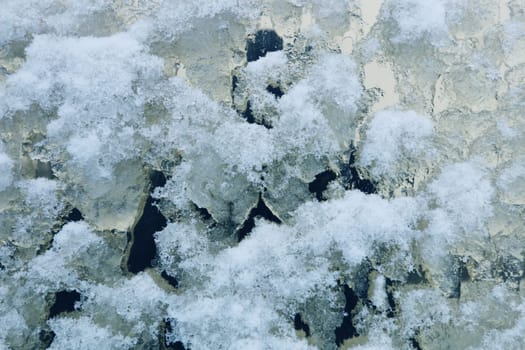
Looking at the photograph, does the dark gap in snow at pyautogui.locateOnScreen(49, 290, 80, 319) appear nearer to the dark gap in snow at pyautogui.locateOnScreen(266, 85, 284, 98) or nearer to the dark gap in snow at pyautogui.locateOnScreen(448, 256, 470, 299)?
the dark gap in snow at pyautogui.locateOnScreen(266, 85, 284, 98)

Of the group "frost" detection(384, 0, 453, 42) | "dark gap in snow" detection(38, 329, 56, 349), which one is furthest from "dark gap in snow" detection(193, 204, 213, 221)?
"frost" detection(384, 0, 453, 42)

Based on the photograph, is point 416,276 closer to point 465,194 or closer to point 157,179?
point 465,194

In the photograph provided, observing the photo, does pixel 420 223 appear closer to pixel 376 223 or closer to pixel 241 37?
pixel 376 223

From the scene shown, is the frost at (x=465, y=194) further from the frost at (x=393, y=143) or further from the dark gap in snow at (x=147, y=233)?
the dark gap in snow at (x=147, y=233)

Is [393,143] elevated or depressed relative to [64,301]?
elevated

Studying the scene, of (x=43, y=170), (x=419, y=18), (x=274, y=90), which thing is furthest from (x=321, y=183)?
(x=43, y=170)

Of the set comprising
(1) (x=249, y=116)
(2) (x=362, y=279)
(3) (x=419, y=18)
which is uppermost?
(3) (x=419, y=18)

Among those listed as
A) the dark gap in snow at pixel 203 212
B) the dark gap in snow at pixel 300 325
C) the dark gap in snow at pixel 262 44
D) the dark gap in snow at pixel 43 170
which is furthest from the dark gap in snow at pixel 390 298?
the dark gap in snow at pixel 43 170
